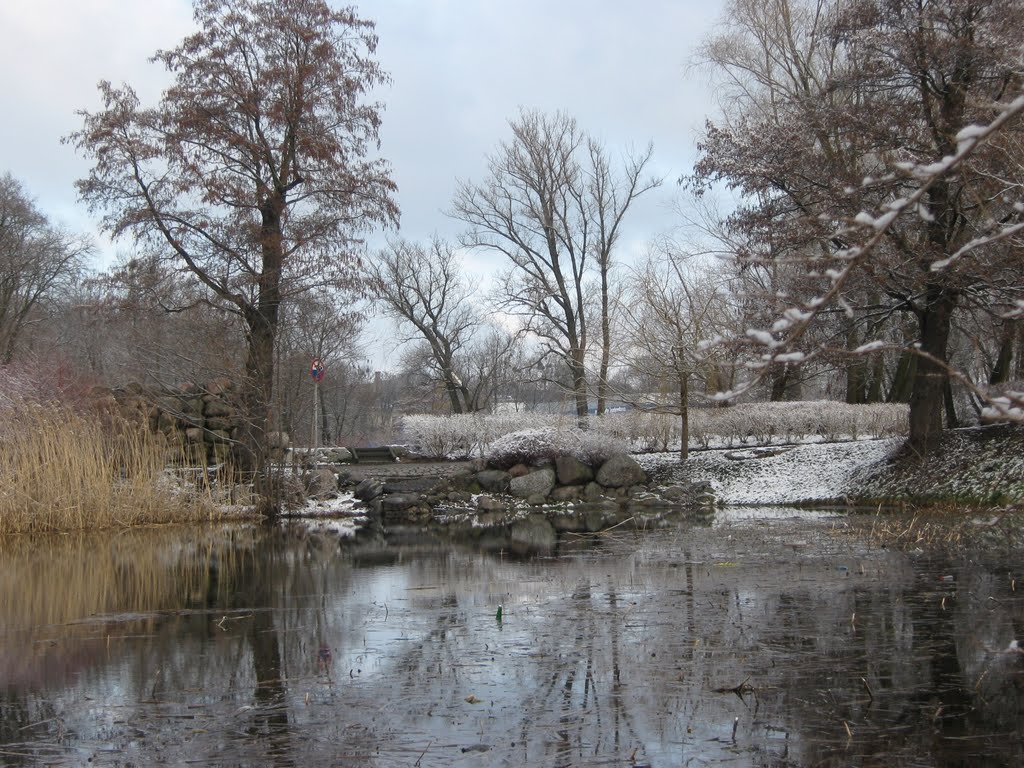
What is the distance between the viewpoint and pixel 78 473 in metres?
13.6

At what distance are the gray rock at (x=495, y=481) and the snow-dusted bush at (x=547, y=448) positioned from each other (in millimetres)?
458

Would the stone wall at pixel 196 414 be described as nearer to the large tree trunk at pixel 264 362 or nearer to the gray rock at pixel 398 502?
the large tree trunk at pixel 264 362

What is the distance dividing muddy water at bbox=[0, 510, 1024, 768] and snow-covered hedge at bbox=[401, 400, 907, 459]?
1290 cm

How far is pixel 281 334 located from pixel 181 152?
172 inches

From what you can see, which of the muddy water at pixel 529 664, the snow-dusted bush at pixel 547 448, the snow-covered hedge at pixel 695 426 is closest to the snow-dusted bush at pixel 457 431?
the snow-covered hedge at pixel 695 426

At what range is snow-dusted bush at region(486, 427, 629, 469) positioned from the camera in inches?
795

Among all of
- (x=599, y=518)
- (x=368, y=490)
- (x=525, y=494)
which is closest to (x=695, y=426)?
(x=525, y=494)

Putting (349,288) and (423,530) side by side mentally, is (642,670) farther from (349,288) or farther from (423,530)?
(349,288)

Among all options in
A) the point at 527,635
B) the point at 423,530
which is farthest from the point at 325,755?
the point at 423,530

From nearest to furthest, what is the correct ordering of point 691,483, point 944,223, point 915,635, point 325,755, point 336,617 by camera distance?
point 325,755
point 915,635
point 336,617
point 944,223
point 691,483

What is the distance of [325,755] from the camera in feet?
12.8

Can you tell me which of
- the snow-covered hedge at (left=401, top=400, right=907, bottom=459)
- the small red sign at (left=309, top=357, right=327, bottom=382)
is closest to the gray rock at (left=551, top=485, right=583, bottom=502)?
the snow-covered hedge at (left=401, top=400, right=907, bottom=459)

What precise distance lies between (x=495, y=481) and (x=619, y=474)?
2.72 metres

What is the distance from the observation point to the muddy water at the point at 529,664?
157 inches
